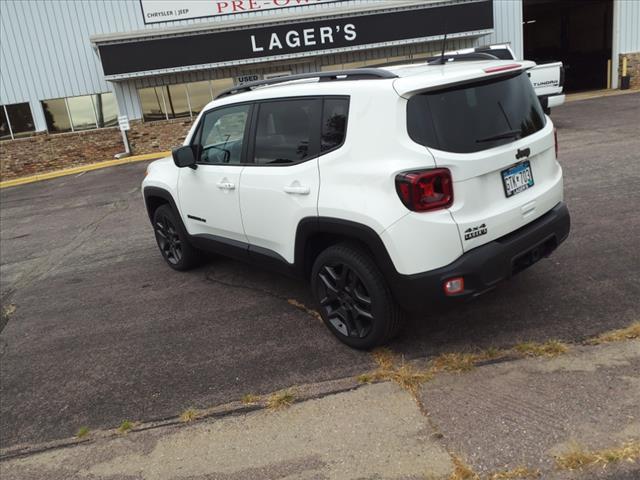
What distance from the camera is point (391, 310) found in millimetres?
3484

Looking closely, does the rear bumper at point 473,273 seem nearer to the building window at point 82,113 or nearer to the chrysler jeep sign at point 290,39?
the chrysler jeep sign at point 290,39

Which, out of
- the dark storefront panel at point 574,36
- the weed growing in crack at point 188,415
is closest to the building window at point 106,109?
the weed growing in crack at point 188,415

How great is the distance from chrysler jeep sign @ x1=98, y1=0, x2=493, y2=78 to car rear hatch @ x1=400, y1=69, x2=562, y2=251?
14.4 meters

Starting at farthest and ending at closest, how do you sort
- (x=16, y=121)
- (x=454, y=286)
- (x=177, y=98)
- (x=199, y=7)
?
(x=177, y=98)
(x=16, y=121)
(x=199, y=7)
(x=454, y=286)

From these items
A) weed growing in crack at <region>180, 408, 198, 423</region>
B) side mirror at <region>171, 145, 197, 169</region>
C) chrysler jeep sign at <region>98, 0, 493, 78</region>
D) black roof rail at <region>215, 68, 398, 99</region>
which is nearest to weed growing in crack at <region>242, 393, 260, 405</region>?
weed growing in crack at <region>180, 408, 198, 423</region>

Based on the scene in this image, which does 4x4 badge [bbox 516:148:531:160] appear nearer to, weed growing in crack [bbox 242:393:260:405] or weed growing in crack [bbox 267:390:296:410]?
weed growing in crack [bbox 267:390:296:410]

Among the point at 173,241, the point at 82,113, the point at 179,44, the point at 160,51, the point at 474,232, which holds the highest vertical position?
the point at 179,44

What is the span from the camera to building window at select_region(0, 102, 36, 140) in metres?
18.1

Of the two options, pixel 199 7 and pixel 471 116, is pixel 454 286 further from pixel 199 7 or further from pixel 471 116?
pixel 199 7

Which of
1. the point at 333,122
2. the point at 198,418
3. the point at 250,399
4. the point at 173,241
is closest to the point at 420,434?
the point at 250,399

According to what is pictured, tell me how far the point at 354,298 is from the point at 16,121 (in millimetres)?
18368

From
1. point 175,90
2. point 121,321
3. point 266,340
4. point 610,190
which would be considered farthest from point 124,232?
point 175,90

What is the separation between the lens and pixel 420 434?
9.44 feet

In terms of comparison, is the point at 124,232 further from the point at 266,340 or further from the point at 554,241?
the point at 554,241
